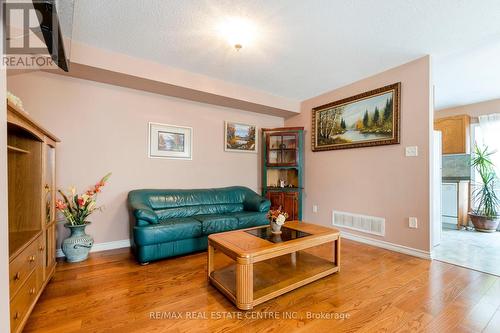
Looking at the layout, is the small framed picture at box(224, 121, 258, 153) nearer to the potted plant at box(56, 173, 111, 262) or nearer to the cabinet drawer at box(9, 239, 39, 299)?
the potted plant at box(56, 173, 111, 262)

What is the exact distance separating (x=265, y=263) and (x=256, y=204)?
1229mm

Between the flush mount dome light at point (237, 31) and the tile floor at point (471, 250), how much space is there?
3.40m

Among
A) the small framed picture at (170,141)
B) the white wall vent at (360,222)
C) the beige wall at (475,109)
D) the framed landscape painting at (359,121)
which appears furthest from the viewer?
the beige wall at (475,109)

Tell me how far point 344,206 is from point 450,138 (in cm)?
300

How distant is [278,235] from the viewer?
2.25 m

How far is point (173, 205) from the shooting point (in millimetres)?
3268

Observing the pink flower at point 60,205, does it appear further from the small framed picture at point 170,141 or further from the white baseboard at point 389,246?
the white baseboard at point 389,246

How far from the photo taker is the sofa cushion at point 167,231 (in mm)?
2499

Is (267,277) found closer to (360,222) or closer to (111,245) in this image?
(360,222)

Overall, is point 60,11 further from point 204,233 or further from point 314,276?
point 314,276

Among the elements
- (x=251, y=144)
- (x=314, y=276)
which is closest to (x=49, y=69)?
(x=251, y=144)
